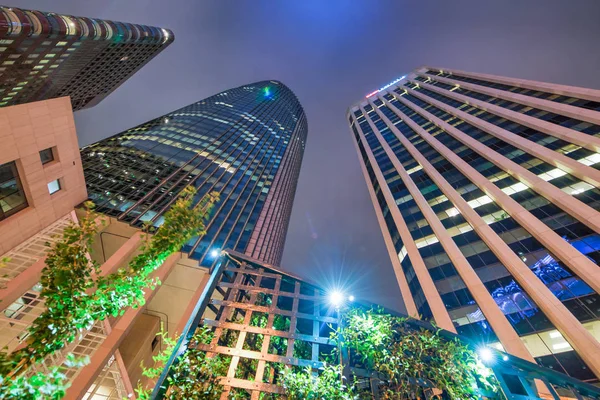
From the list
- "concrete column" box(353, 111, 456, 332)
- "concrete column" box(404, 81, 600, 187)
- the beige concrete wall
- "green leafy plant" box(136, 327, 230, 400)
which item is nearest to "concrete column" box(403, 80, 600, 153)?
"concrete column" box(404, 81, 600, 187)

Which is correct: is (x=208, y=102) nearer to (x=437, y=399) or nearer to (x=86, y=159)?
(x=86, y=159)

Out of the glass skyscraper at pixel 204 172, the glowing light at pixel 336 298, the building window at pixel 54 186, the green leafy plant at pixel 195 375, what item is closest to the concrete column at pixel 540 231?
the glowing light at pixel 336 298

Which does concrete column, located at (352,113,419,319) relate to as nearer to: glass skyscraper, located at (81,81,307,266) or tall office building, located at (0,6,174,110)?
glass skyscraper, located at (81,81,307,266)

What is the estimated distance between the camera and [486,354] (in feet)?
22.7

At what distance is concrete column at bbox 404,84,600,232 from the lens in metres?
21.7

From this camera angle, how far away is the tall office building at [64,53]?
44000 millimetres

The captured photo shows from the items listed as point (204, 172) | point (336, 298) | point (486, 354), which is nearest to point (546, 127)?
point (486, 354)

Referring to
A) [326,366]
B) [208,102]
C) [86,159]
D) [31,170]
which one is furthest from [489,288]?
[208,102]

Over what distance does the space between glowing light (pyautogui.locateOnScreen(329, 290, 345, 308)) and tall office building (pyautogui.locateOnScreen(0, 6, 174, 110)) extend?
61.1 metres

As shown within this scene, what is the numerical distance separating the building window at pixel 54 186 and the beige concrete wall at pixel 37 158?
0.29 metres

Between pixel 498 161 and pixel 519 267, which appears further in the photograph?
pixel 498 161

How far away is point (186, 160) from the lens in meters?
45.5

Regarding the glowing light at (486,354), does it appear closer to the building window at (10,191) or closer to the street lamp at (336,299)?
the street lamp at (336,299)

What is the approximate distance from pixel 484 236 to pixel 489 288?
547cm
